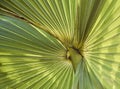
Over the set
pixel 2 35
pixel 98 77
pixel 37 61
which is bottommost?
pixel 98 77

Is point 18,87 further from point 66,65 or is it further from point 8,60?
point 66,65

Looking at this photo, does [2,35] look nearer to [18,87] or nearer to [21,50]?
[21,50]

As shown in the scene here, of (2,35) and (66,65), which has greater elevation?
(2,35)

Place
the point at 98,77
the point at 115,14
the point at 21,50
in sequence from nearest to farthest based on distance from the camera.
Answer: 1. the point at 115,14
2. the point at 98,77
3. the point at 21,50

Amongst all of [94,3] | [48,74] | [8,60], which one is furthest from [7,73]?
[94,3]

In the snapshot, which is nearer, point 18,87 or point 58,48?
point 58,48

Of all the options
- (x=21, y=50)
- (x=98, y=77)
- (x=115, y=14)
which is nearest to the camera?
(x=115, y=14)
